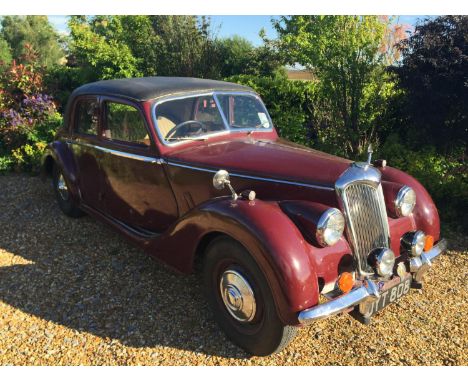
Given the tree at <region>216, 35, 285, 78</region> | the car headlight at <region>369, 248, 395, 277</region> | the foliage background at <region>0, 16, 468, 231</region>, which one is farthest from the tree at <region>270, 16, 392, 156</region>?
the tree at <region>216, 35, 285, 78</region>

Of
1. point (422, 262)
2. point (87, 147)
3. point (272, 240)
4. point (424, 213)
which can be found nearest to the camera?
point (272, 240)

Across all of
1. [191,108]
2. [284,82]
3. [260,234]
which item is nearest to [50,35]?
[284,82]

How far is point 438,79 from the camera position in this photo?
4949 millimetres

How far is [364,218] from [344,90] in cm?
404

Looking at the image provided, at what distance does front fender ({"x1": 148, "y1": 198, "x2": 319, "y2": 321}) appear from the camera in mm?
2311

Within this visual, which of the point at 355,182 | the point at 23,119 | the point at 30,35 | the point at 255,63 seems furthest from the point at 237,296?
the point at 30,35

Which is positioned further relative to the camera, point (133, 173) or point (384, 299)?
point (133, 173)

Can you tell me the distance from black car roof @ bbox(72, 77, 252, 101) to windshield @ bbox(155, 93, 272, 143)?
91 millimetres

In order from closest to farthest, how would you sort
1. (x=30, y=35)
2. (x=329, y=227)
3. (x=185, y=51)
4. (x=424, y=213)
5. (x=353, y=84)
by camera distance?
(x=329, y=227) → (x=424, y=213) → (x=353, y=84) → (x=185, y=51) → (x=30, y=35)

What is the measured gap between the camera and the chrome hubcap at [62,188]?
202 inches

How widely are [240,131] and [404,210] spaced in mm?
1647

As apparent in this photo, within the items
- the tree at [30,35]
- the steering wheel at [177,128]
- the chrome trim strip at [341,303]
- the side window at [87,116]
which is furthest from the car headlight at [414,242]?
the tree at [30,35]

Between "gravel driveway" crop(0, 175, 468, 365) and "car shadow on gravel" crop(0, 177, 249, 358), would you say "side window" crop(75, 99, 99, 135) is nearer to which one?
"car shadow on gravel" crop(0, 177, 249, 358)

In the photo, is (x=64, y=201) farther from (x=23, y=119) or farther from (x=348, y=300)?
(x=348, y=300)
